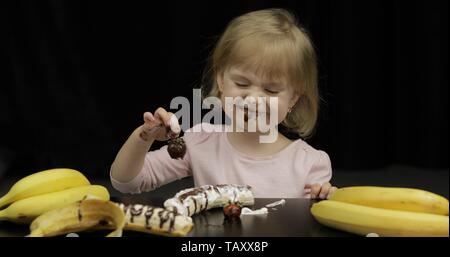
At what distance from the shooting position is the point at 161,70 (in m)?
3.84

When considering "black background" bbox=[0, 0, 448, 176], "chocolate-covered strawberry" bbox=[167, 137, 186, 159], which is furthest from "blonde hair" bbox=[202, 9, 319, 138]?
"black background" bbox=[0, 0, 448, 176]

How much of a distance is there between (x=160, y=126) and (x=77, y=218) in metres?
0.37

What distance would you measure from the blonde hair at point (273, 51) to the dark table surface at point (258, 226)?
0.43m

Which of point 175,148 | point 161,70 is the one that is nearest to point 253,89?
point 175,148

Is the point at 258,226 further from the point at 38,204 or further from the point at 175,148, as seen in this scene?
the point at 38,204

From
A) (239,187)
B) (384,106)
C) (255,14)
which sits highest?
(255,14)

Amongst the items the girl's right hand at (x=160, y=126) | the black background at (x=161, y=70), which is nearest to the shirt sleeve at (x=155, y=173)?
the girl's right hand at (x=160, y=126)

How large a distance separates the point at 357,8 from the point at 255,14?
7.17 ft

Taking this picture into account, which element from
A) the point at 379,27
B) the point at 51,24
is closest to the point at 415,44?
the point at 379,27

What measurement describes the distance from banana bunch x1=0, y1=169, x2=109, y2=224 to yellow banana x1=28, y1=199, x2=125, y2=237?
61mm

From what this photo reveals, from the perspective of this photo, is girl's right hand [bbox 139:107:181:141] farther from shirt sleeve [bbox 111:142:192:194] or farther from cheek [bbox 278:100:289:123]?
cheek [bbox 278:100:289:123]

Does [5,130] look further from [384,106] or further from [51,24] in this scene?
[384,106]

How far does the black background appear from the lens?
3.79 m

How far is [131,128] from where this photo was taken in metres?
3.91
